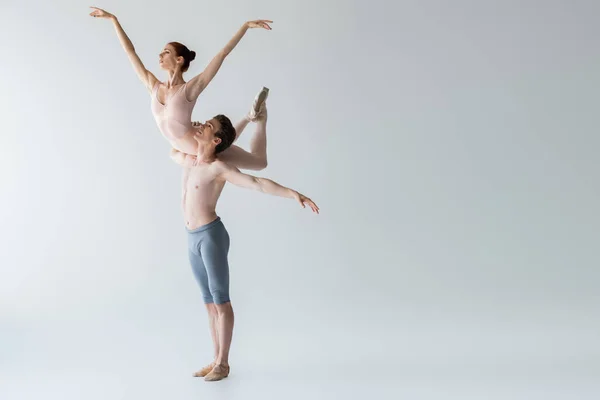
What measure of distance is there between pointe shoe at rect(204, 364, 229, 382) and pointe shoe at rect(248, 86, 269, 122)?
1.74 meters

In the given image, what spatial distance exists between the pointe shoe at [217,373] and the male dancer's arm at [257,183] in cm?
127

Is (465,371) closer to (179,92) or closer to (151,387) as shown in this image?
Answer: (151,387)

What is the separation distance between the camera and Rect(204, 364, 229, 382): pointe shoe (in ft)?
20.0

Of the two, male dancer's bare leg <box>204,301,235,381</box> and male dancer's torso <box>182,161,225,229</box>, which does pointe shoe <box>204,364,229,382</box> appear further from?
male dancer's torso <box>182,161,225,229</box>

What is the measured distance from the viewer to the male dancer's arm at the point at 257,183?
5691mm

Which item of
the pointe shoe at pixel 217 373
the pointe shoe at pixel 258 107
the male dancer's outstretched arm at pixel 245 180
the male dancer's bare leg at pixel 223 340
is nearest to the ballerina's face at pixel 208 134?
the male dancer's outstretched arm at pixel 245 180

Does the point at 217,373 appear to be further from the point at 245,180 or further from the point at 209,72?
the point at 209,72

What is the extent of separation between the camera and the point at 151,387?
5.96 meters

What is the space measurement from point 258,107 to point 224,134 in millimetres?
449

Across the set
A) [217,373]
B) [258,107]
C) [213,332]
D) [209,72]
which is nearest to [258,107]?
[258,107]

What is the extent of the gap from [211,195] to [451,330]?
2390 mm

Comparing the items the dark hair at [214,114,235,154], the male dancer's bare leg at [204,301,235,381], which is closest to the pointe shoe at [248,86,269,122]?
the dark hair at [214,114,235,154]

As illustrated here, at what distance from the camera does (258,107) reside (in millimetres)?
6359

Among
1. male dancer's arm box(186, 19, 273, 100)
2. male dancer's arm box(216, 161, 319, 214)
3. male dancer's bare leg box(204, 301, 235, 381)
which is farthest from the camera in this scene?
male dancer's bare leg box(204, 301, 235, 381)
